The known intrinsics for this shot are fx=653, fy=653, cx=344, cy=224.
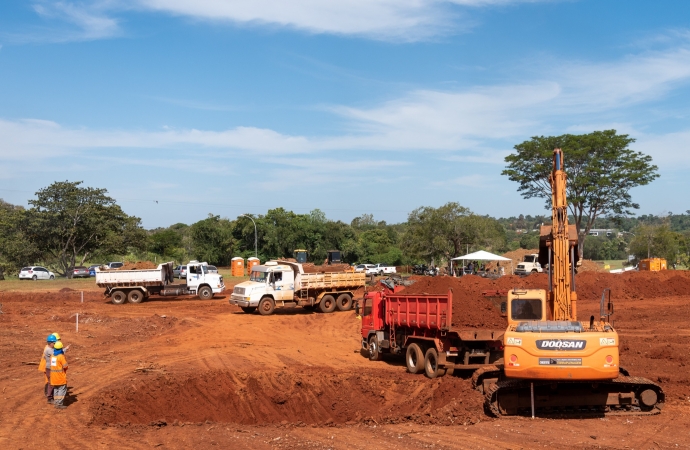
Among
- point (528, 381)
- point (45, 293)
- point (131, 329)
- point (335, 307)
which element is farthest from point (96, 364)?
point (45, 293)

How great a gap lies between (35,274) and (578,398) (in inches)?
2314

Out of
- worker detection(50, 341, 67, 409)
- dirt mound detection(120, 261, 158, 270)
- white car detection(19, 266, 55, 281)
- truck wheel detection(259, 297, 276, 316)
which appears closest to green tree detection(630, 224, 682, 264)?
truck wheel detection(259, 297, 276, 316)

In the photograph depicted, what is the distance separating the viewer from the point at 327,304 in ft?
112

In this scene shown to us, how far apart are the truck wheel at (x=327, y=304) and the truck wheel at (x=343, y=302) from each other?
1.05 ft

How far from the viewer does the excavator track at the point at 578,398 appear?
12.0m

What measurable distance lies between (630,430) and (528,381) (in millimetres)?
1841

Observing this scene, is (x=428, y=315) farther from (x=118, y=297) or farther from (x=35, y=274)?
(x=35, y=274)

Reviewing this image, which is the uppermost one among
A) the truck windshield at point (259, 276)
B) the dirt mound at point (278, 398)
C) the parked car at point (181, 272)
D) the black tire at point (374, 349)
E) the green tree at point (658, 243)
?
the green tree at point (658, 243)

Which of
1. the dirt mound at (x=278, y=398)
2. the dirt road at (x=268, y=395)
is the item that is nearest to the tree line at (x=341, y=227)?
the dirt road at (x=268, y=395)

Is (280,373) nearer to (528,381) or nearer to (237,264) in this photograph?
(528,381)

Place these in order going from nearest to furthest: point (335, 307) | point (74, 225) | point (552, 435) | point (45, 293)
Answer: point (552, 435)
point (335, 307)
point (45, 293)
point (74, 225)

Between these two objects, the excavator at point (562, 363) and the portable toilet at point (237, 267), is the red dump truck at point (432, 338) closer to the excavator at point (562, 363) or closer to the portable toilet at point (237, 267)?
the excavator at point (562, 363)

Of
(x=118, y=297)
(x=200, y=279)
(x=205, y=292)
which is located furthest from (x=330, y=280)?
(x=118, y=297)

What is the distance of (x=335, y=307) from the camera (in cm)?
3450
